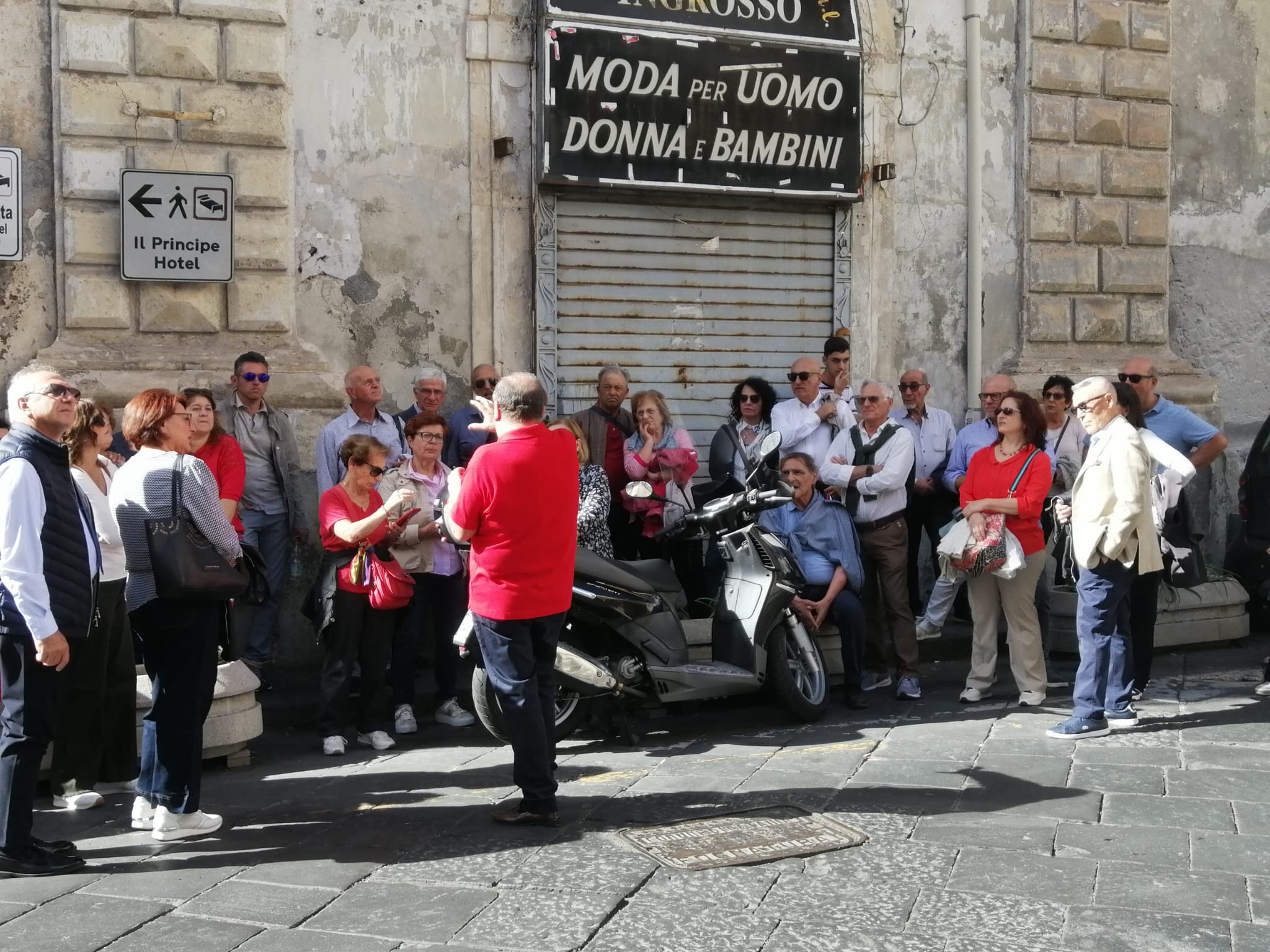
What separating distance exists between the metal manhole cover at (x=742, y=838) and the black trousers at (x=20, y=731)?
2008 millimetres

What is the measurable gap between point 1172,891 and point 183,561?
3.46m

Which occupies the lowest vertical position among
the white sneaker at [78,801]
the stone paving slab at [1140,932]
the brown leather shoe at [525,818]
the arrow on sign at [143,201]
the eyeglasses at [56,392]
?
the white sneaker at [78,801]

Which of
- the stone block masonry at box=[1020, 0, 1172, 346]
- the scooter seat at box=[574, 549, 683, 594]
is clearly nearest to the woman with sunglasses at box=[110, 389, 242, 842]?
the scooter seat at box=[574, 549, 683, 594]

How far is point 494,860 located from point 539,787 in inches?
20.5

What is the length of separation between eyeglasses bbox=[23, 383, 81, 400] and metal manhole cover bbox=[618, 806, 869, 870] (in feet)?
8.03

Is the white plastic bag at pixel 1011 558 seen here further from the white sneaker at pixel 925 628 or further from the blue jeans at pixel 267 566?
the blue jeans at pixel 267 566

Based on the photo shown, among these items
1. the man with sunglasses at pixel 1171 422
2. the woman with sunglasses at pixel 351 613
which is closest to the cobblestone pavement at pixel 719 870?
the woman with sunglasses at pixel 351 613

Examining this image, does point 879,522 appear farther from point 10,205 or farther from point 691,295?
point 10,205

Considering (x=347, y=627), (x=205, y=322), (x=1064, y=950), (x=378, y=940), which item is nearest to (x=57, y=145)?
(x=205, y=322)

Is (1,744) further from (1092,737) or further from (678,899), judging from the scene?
(1092,737)

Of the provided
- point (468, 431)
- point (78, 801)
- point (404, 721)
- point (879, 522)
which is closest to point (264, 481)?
point (468, 431)

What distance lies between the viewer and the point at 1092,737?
23.0ft

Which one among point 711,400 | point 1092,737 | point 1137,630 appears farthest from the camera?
point 711,400

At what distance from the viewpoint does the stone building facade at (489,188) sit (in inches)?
345
